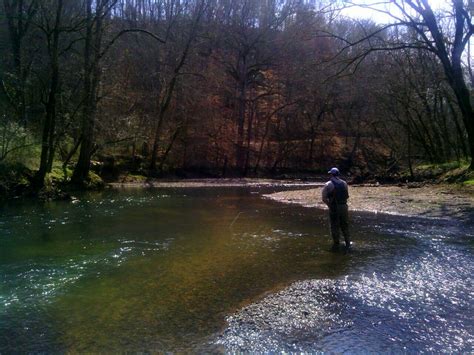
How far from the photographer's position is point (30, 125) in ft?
87.0

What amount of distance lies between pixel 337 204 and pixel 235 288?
4123mm

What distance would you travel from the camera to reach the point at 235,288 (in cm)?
830

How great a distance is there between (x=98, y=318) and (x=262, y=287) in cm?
288

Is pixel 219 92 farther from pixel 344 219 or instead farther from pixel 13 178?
pixel 344 219

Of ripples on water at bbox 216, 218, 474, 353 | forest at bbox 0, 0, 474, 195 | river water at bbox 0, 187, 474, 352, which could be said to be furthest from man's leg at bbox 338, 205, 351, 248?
forest at bbox 0, 0, 474, 195

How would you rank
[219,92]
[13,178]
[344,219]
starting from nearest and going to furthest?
[344,219] → [13,178] → [219,92]

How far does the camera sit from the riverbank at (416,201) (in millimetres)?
16234

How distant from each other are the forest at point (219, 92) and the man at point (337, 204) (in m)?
10.7

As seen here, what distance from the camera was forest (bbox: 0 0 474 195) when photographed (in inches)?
988

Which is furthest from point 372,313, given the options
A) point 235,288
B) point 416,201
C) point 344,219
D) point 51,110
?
point 51,110

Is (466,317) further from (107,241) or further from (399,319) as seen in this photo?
(107,241)

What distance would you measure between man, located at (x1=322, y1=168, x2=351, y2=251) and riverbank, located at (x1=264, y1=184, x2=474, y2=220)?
19.0 ft

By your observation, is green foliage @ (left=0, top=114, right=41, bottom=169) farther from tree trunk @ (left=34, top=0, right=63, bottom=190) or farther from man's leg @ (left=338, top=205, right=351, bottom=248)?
man's leg @ (left=338, top=205, right=351, bottom=248)

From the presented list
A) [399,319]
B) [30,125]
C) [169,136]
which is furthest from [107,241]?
[169,136]
